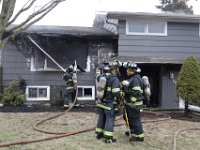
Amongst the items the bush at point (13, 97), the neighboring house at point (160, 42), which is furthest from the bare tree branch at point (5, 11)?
the neighboring house at point (160, 42)

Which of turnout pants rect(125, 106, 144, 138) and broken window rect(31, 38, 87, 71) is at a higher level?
broken window rect(31, 38, 87, 71)

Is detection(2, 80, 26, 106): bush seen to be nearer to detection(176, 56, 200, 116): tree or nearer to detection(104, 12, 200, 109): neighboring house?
detection(104, 12, 200, 109): neighboring house

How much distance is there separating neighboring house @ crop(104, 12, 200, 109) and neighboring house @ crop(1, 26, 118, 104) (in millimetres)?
753

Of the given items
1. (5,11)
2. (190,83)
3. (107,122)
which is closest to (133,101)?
(107,122)

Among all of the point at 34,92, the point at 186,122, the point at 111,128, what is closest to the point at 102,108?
the point at 111,128

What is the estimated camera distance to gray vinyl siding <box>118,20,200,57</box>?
16891 mm

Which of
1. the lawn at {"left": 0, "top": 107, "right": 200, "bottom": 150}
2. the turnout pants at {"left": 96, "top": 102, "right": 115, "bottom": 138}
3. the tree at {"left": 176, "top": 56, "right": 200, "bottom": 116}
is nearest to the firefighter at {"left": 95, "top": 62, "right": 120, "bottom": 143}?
the turnout pants at {"left": 96, "top": 102, "right": 115, "bottom": 138}

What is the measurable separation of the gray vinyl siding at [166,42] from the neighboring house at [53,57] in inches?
23.4

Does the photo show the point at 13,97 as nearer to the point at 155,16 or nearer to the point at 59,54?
the point at 59,54

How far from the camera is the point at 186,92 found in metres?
12.9

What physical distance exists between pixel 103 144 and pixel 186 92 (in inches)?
210

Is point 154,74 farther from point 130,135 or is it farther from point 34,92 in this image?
point 130,135

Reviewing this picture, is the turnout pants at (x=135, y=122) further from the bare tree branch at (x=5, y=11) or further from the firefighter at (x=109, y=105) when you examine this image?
the bare tree branch at (x=5, y=11)

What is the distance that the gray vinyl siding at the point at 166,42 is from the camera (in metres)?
16.9
